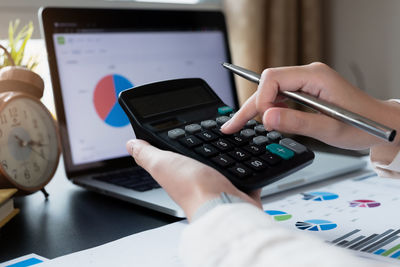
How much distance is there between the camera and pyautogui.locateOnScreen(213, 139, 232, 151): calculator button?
47 centimetres

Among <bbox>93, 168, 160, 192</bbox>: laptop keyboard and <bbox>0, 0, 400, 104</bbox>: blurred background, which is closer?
<bbox>93, 168, 160, 192</bbox>: laptop keyboard

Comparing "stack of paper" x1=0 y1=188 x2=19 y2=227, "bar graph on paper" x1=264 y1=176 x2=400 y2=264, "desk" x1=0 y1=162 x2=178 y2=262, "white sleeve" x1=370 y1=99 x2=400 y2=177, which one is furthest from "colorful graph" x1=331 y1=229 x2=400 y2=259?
"stack of paper" x1=0 y1=188 x2=19 y2=227

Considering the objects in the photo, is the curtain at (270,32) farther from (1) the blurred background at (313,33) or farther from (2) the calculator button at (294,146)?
(2) the calculator button at (294,146)

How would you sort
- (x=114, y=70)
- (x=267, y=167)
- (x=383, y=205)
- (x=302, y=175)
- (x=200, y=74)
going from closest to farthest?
(x=267, y=167), (x=383, y=205), (x=302, y=175), (x=114, y=70), (x=200, y=74)

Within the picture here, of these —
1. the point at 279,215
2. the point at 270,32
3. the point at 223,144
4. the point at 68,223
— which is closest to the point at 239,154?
the point at 223,144

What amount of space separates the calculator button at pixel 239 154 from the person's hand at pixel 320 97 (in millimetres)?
40

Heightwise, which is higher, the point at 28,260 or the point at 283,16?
the point at 283,16

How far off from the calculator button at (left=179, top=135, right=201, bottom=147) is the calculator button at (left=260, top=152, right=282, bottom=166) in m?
0.07

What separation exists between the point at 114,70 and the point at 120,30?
2.9 inches

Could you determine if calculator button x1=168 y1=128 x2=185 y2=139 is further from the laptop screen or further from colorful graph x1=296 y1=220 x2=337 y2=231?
the laptop screen

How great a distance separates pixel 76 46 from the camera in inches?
29.7

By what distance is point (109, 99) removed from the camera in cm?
79

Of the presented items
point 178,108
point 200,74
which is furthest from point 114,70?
point 178,108

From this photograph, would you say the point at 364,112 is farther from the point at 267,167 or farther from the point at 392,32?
the point at 392,32
